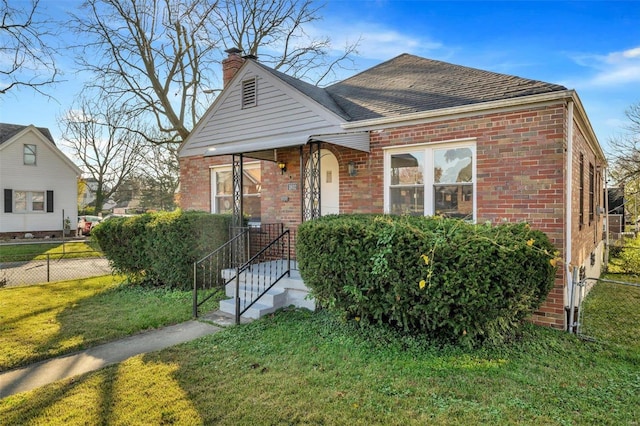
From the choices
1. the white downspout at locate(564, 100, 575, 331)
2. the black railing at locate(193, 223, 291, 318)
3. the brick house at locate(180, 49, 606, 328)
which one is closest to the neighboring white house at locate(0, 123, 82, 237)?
the brick house at locate(180, 49, 606, 328)

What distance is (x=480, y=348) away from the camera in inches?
178

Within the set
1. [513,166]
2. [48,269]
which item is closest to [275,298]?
[513,166]

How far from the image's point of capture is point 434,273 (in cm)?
419

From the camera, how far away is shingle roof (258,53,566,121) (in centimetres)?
637

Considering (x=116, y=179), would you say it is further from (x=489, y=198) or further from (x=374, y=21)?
(x=489, y=198)

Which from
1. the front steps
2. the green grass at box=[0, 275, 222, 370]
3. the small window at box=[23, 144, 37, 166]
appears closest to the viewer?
the green grass at box=[0, 275, 222, 370]

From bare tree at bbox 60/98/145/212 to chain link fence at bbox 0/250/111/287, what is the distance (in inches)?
705

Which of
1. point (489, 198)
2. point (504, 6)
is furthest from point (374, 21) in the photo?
point (489, 198)

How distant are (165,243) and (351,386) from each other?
5759mm

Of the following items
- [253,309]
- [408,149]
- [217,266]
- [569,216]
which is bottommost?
[253,309]

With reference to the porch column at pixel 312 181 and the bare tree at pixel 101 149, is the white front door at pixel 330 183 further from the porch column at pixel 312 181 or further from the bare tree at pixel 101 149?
the bare tree at pixel 101 149

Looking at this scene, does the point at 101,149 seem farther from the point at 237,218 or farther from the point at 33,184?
the point at 237,218

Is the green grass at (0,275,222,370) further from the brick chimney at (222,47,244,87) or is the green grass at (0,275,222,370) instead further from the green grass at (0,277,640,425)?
the brick chimney at (222,47,244,87)

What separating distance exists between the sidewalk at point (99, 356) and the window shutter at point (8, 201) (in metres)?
20.9
